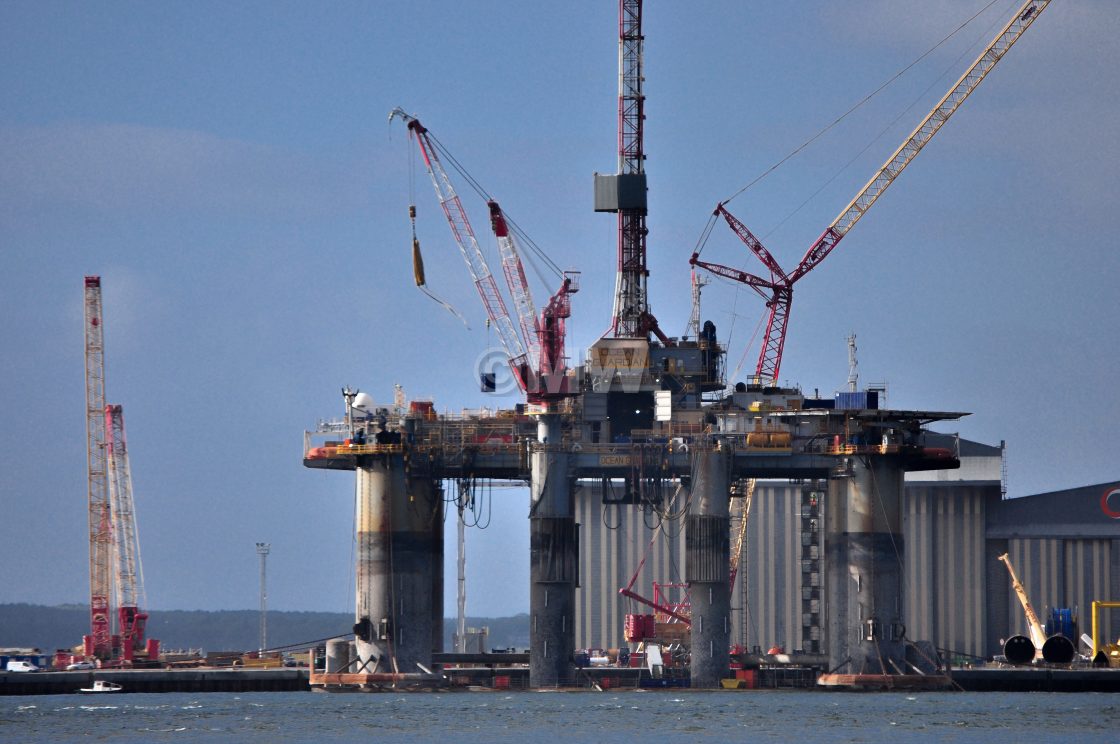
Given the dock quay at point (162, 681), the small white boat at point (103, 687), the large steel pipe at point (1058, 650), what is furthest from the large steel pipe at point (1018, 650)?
the small white boat at point (103, 687)

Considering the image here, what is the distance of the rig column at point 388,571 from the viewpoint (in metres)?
153

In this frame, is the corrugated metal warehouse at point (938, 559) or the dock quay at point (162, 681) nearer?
the dock quay at point (162, 681)

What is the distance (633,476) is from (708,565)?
7.53m

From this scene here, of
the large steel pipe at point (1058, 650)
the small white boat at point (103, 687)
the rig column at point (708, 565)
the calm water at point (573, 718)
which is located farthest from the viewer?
the large steel pipe at point (1058, 650)

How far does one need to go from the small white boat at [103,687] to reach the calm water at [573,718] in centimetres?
471

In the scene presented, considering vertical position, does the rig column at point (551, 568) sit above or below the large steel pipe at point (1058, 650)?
above

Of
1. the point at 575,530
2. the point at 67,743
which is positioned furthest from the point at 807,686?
the point at 67,743

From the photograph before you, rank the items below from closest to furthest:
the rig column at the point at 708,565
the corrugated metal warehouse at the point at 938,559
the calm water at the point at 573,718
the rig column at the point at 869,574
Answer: the calm water at the point at 573,718, the rig column at the point at 708,565, the rig column at the point at 869,574, the corrugated metal warehouse at the point at 938,559

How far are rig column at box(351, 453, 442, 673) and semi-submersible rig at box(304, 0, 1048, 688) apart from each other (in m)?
0.13

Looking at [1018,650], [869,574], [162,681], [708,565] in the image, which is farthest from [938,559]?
[162,681]

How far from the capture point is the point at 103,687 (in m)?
168

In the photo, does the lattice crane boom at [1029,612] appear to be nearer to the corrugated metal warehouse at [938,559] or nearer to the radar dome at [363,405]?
the corrugated metal warehouse at [938,559]

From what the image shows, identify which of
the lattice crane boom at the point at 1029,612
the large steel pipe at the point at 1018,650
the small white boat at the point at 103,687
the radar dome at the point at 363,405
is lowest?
the small white boat at the point at 103,687

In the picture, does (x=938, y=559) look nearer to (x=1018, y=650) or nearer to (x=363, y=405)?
(x=1018, y=650)
